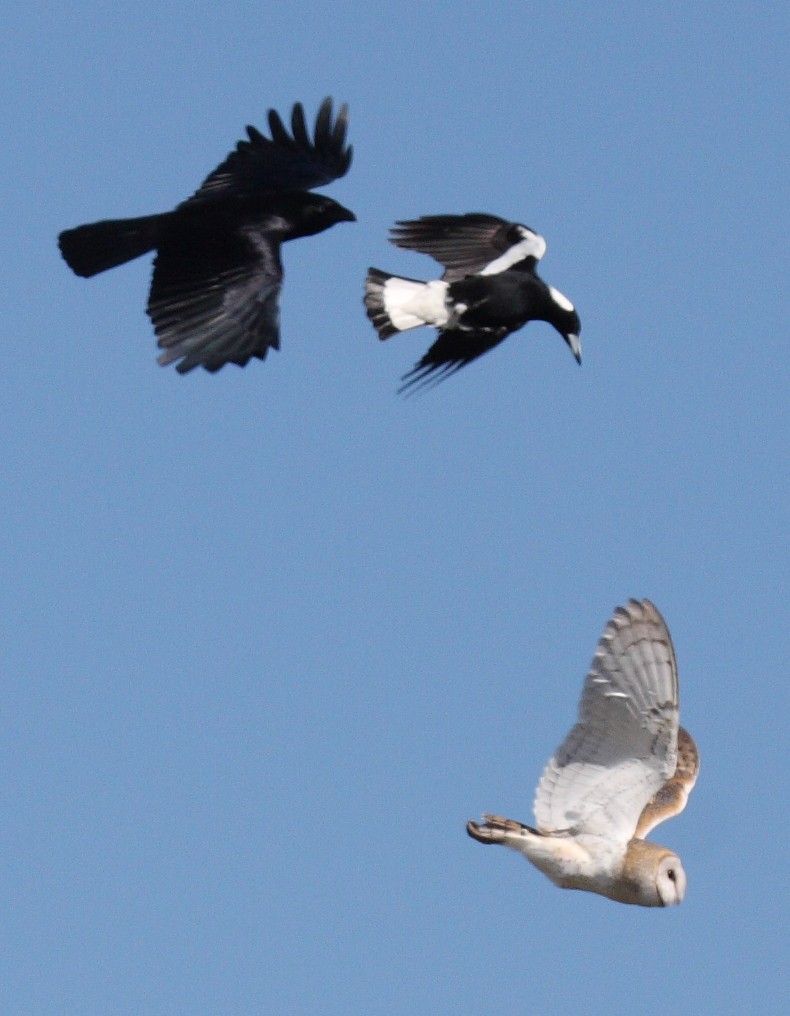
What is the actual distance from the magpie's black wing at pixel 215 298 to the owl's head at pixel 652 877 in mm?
3311

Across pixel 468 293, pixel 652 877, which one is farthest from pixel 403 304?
pixel 652 877

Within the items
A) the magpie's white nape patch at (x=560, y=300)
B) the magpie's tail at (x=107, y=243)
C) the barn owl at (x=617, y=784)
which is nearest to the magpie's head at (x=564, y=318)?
the magpie's white nape patch at (x=560, y=300)

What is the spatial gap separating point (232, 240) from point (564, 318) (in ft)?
7.89

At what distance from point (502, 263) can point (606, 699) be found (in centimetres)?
390

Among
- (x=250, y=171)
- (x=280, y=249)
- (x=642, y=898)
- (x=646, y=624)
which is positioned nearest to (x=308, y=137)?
(x=250, y=171)

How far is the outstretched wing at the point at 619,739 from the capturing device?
9367mm

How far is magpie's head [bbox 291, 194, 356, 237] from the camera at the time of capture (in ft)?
38.6

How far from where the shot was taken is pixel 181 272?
11039mm

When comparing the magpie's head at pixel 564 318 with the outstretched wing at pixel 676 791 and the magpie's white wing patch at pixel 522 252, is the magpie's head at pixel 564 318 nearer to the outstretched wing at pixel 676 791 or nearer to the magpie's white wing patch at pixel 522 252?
the magpie's white wing patch at pixel 522 252

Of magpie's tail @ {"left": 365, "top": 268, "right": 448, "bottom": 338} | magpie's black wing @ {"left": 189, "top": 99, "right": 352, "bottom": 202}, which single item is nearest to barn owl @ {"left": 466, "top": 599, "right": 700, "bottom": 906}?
magpie's tail @ {"left": 365, "top": 268, "right": 448, "bottom": 338}

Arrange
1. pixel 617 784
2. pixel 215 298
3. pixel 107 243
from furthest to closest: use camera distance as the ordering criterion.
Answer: pixel 107 243
pixel 215 298
pixel 617 784

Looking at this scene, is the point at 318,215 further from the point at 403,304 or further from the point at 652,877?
the point at 652,877

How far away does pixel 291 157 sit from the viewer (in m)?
12.1

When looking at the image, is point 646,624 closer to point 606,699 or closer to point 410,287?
point 606,699
